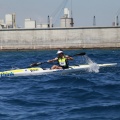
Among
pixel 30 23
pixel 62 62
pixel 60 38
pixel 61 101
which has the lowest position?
pixel 61 101

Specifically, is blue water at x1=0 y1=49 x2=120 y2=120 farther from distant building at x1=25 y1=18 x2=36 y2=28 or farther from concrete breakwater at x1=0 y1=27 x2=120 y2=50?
A: distant building at x1=25 y1=18 x2=36 y2=28

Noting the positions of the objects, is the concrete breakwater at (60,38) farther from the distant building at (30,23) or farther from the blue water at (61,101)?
the blue water at (61,101)

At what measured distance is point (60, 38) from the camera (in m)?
63.0

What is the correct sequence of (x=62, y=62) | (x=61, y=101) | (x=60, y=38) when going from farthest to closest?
(x=60, y=38)
(x=62, y=62)
(x=61, y=101)

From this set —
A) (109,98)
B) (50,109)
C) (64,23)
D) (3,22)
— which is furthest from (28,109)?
(3,22)

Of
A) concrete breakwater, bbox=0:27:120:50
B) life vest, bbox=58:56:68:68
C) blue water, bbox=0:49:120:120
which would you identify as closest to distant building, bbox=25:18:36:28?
concrete breakwater, bbox=0:27:120:50

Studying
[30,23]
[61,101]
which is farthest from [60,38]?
[61,101]

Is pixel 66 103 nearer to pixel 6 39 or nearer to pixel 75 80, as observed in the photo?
pixel 75 80

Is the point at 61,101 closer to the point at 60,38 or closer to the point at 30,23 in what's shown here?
the point at 60,38

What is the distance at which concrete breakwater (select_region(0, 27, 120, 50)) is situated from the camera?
6216cm

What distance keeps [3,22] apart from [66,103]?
60701 millimetres

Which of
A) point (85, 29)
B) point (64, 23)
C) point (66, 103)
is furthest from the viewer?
point (64, 23)

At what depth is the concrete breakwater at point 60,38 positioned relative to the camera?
62156 mm

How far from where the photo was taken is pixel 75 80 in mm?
18484
